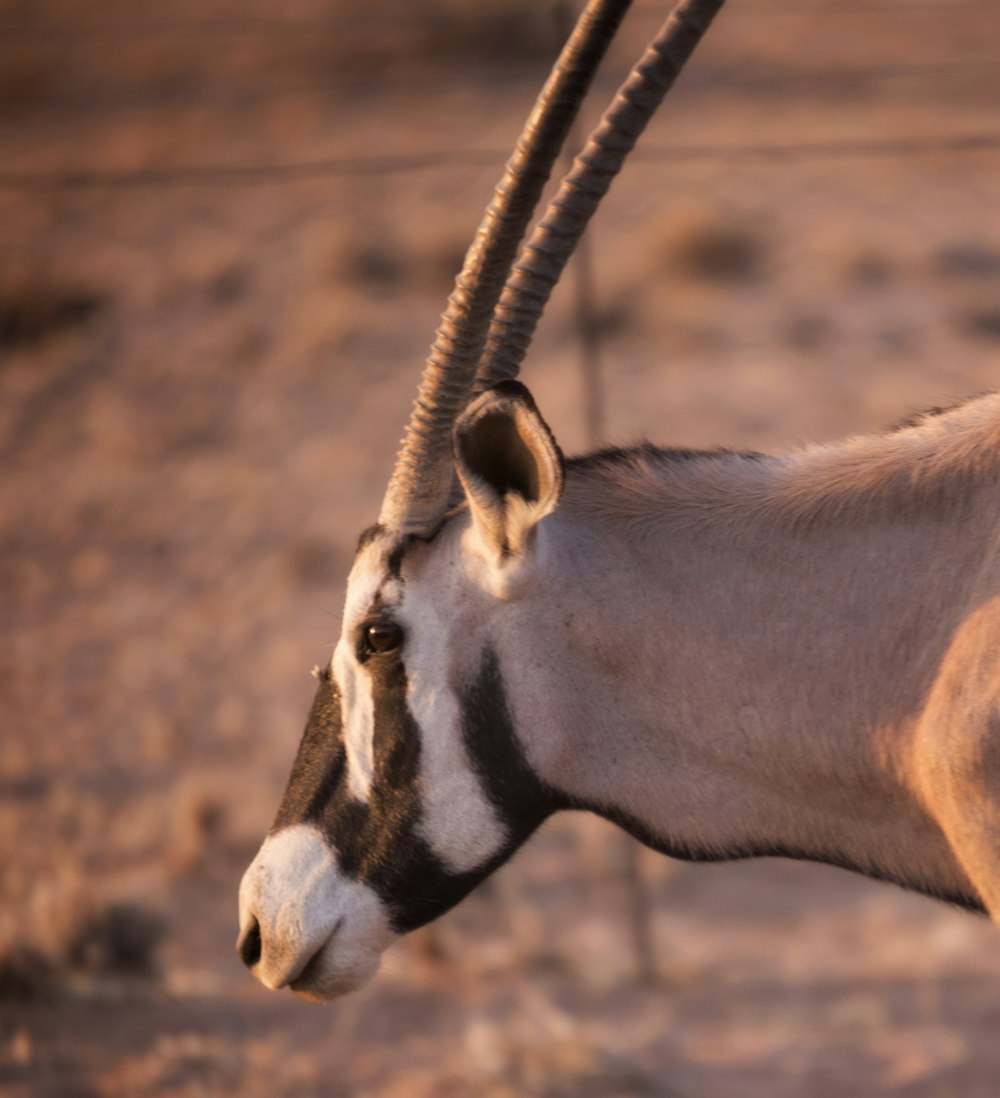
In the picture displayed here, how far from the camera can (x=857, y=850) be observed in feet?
8.57

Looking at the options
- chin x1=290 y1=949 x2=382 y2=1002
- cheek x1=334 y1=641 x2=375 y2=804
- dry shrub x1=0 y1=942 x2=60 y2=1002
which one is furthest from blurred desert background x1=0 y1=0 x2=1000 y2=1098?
chin x1=290 y1=949 x2=382 y2=1002

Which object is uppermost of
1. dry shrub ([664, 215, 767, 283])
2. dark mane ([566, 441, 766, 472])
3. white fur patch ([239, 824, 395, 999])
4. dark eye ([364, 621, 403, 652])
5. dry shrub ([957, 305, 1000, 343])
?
dark mane ([566, 441, 766, 472])

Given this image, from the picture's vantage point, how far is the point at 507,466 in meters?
2.58

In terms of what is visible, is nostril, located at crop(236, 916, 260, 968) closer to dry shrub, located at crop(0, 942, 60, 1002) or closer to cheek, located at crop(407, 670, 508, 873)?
cheek, located at crop(407, 670, 508, 873)

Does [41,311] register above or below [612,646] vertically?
below

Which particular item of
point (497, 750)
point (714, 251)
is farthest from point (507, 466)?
point (714, 251)

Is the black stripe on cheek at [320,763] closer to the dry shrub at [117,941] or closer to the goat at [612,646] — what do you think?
the goat at [612,646]

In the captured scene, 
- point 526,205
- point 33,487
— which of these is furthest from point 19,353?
point 526,205

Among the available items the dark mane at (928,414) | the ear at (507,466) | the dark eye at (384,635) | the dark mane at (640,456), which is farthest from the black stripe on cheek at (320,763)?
the dark mane at (928,414)

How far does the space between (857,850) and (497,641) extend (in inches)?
28.2

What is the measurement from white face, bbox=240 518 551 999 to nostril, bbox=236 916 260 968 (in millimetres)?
12

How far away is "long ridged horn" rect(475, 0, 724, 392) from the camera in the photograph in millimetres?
2529

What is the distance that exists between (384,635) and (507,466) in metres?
0.40

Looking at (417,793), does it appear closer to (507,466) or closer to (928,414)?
(507,466)
